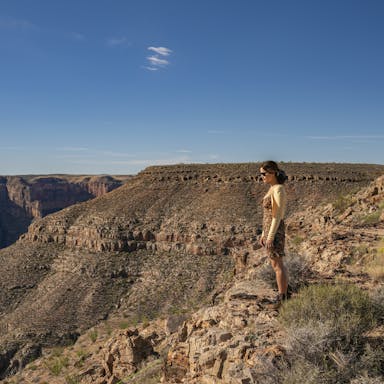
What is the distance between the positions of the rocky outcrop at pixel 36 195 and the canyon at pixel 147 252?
91577 millimetres

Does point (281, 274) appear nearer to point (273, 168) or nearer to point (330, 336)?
point (273, 168)

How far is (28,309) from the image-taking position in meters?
34.2

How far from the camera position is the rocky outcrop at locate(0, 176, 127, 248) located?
134075 millimetres

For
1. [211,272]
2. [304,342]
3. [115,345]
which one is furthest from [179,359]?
[211,272]

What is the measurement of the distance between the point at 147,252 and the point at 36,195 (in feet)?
355

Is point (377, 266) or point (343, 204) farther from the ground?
point (343, 204)

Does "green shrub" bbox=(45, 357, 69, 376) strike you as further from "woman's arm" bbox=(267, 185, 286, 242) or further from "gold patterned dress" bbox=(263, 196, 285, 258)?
"woman's arm" bbox=(267, 185, 286, 242)

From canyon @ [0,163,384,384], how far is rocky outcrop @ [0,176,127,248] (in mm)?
91577

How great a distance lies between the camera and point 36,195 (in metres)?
137

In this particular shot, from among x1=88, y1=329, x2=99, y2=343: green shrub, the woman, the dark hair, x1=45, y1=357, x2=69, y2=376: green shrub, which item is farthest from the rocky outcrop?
the dark hair

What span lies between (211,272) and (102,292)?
32.7 ft

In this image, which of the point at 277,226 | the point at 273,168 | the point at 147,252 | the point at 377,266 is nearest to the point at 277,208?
the point at 277,226

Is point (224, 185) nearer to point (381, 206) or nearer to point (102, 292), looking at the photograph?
point (102, 292)

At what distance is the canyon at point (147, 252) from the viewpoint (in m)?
17.3
